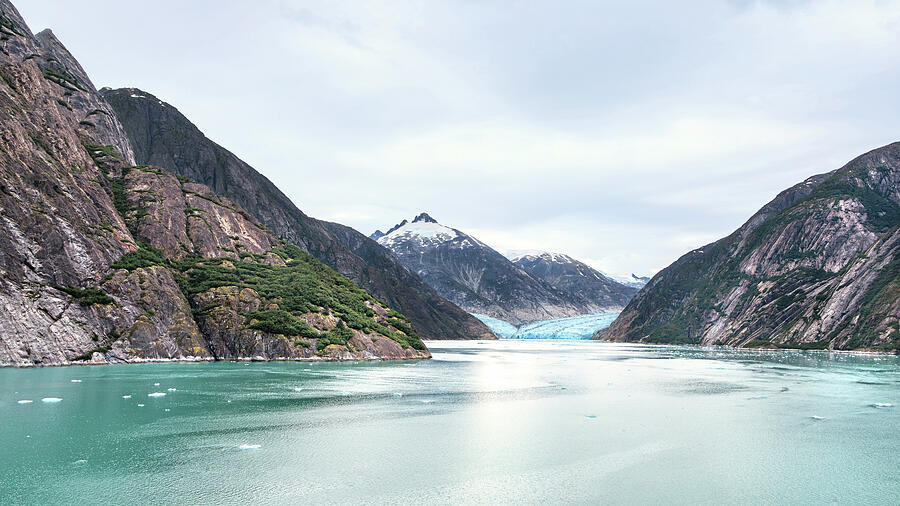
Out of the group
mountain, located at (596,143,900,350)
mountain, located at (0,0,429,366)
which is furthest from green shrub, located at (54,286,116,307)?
mountain, located at (596,143,900,350)

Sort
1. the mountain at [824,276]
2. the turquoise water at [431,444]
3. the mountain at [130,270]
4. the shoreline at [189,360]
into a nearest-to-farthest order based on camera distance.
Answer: the turquoise water at [431,444]
the shoreline at [189,360]
the mountain at [130,270]
the mountain at [824,276]

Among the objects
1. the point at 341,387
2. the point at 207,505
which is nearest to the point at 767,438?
the point at 207,505

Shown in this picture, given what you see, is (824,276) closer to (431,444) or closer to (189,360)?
(189,360)

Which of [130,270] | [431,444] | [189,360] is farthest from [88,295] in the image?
[431,444]

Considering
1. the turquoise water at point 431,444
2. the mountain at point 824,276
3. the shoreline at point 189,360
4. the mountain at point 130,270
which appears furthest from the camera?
the mountain at point 824,276

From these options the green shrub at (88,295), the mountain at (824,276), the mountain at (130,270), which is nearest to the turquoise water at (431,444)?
the mountain at (130,270)

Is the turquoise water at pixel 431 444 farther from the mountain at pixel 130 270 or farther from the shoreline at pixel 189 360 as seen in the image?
the mountain at pixel 130 270

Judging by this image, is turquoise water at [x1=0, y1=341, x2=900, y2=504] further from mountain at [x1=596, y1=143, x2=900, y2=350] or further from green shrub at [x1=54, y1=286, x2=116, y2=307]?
mountain at [x1=596, y1=143, x2=900, y2=350]

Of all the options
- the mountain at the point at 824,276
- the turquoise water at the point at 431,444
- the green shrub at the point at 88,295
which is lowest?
the turquoise water at the point at 431,444

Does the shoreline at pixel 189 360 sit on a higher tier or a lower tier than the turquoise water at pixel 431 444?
higher
